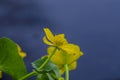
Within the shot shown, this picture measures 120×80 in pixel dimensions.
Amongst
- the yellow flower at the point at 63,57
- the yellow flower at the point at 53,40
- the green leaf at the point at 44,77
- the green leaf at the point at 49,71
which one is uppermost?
the yellow flower at the point at 53,40

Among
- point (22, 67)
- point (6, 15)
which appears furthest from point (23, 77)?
point (6, 15)

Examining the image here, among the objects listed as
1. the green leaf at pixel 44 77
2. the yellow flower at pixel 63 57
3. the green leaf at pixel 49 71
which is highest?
the yellow flower at pixel 63 57

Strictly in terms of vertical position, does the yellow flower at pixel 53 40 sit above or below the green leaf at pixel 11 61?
above

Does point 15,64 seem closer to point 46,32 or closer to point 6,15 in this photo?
point 46,32

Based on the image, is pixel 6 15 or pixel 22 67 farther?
pixel 6 15
